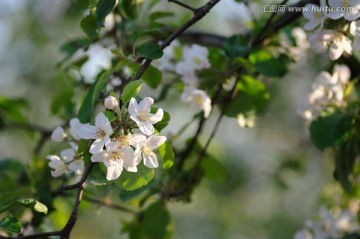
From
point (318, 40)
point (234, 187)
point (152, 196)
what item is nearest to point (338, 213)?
point (152, 196)

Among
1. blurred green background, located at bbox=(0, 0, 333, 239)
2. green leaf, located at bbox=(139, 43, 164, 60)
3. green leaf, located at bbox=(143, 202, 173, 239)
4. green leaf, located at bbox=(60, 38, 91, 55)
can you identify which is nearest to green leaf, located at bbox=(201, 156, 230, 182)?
green leaf, located at bbox=(143, 202, 173, 239)

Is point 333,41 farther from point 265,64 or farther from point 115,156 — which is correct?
point 115,156

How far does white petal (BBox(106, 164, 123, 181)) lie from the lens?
35.9 inches

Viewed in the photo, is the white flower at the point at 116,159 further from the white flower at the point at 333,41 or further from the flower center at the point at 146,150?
the white flower at the point at 333,41

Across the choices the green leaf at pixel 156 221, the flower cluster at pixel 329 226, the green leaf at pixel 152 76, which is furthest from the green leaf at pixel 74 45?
the flower cluster at pixel 329 226

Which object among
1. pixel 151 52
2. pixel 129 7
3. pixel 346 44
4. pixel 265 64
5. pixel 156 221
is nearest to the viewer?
pixel 151 52

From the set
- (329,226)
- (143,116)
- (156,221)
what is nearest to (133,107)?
(143,116)

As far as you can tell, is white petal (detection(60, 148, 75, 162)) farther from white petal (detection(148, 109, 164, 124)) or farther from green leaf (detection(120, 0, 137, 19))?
green leaf (detection(120, 0, 137, 19))

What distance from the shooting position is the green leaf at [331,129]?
4.07 ft

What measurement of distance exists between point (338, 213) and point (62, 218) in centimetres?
81

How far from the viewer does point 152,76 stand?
4.03 ft

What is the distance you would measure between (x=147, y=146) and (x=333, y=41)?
48 cm

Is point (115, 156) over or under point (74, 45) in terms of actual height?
over

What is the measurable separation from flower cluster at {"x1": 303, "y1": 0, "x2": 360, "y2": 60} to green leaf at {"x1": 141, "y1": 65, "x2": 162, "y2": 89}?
0.32 meters
